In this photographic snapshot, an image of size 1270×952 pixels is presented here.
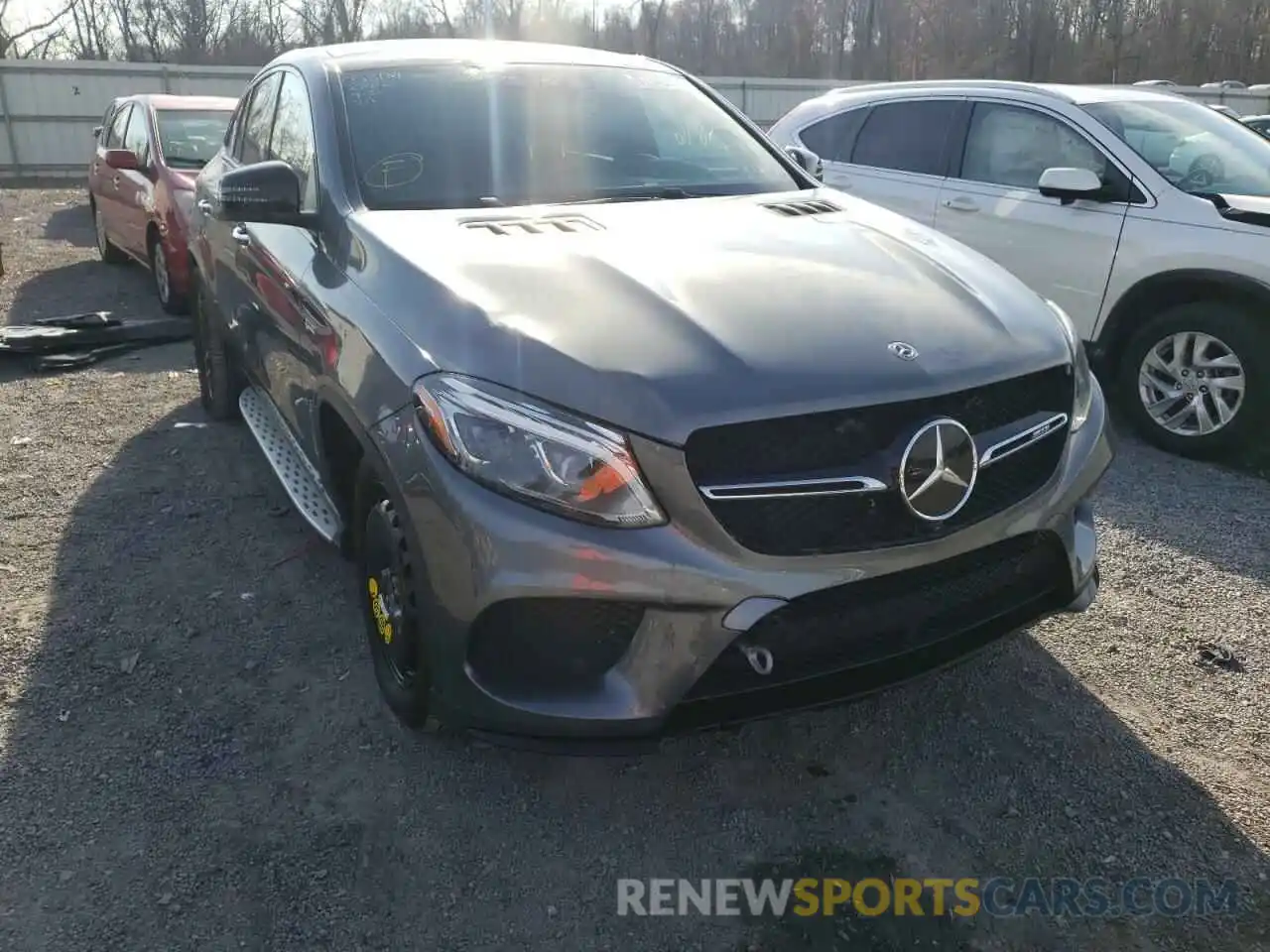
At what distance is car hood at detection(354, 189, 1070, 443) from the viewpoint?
2145 millimetres

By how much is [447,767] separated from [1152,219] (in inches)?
174

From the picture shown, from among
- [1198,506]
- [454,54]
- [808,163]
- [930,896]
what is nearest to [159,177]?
[454,54]

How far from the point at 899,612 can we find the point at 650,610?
1.98ft

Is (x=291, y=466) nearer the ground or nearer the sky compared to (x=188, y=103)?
nearer the ground

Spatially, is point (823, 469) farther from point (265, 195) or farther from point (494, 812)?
point (265, 195)

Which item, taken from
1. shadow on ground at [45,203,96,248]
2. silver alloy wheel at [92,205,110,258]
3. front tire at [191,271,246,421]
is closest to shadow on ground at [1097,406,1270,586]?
front tire at [191,271,246,421]

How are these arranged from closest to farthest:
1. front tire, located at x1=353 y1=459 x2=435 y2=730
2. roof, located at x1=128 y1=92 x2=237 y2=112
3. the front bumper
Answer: the front bumper
front tire, located at x1=353 y1=459 x2=435 y2=730
roof, located at x1=128 y1=92 x2=237 y2=112

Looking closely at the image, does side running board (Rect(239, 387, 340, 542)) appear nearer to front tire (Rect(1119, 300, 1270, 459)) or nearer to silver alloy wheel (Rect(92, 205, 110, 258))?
front tire (Rect(1119, 300, 1270, 459))

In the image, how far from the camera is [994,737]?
2807 mm

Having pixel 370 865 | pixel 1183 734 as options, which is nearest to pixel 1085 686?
pixel 1183 734

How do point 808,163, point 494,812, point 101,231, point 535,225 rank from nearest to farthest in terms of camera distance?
point 494,812
point 535,225
point 808,163
point 101,231

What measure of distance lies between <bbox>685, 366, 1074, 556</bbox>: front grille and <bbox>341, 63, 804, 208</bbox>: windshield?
1.47 meters

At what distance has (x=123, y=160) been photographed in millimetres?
8070

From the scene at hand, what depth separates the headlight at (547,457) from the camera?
2068 millimetres
